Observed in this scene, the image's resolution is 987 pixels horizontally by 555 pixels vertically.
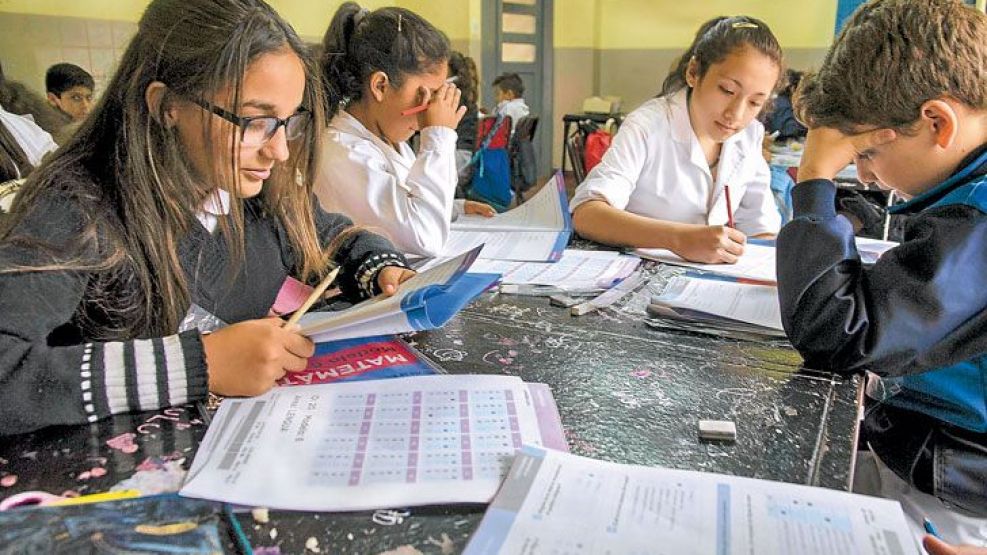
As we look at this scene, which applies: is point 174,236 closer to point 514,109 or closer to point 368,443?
point 368,443

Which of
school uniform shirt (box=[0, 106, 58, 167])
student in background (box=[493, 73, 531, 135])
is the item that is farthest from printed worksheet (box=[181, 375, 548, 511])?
student in background (box=[493, 73, 531, 135])

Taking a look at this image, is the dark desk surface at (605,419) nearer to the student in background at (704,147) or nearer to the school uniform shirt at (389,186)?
the school uniform shirt at (389,186)

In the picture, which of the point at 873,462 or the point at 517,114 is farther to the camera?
the point at 517,114

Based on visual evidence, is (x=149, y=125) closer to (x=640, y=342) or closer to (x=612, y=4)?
(x=640, y=342)

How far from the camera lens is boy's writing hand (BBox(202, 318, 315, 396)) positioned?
2.41 feet

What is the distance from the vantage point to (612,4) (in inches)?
277

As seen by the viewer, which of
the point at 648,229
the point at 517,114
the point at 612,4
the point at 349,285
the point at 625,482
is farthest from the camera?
the point at 612,4

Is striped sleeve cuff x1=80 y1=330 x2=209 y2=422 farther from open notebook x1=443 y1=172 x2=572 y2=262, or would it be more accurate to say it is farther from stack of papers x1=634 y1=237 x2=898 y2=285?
stack of papers x1=634 y1=237 x2=898 y2=285

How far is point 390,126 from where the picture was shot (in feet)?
5.33

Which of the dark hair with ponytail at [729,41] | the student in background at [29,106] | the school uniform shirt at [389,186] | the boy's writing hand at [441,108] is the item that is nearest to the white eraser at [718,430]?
the school uniform shirt at [389,186]

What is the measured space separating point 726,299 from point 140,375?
0.77 meters

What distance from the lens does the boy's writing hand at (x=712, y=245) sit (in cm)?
130

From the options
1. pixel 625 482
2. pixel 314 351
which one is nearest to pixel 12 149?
pixel 314 351

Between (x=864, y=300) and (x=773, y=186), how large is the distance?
5.85 ft
